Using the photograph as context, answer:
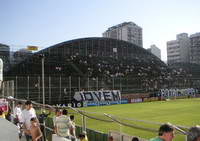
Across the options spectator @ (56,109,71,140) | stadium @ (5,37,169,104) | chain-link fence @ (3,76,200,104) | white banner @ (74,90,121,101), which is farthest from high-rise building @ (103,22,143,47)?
spectator @ (56,109,71,140)

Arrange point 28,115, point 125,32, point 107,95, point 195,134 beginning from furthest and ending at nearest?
point 125,32 → point 107,95 → point 28,115 → point 195,134

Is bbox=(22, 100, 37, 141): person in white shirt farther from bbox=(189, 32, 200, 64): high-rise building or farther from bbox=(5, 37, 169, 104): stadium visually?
bbox=(189, 32, 200, 64): high-rise building

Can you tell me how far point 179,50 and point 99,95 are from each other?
9496 cm

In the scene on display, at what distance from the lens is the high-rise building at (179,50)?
12957 centimetres

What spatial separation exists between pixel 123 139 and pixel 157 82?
172ft

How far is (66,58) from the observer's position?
53.4 meters

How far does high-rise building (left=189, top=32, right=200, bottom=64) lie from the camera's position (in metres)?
122

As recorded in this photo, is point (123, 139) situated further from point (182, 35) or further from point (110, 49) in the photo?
point (182, 35)

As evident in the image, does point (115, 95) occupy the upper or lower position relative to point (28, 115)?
lower

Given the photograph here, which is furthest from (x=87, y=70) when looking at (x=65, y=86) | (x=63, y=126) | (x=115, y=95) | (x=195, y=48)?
(x=195, y=48)

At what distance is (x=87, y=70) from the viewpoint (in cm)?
5603

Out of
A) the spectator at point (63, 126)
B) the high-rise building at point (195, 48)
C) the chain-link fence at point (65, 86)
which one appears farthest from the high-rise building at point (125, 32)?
the spectator at point (63, 126)

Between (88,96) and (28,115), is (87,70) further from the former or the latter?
(28,115)

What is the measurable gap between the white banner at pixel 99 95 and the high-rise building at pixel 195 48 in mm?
83659
